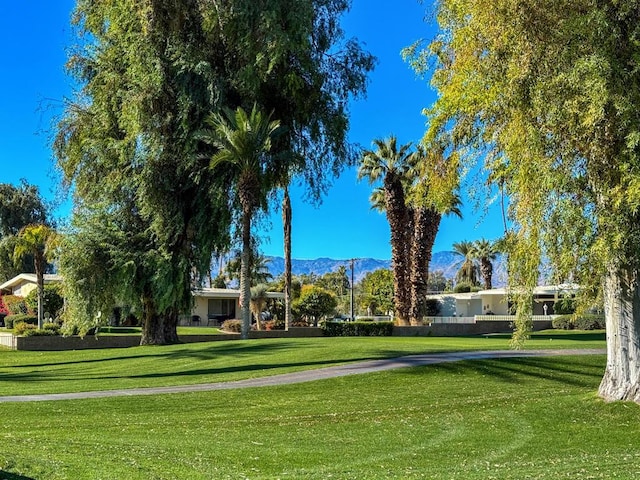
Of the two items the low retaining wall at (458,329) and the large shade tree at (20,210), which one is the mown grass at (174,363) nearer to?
the low retaining wall at (458,329)

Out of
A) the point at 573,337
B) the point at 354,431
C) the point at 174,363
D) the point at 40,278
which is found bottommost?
the point at 354,431

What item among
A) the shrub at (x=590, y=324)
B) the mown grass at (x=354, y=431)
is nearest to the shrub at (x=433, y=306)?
the shrub at (x=590, y=324)

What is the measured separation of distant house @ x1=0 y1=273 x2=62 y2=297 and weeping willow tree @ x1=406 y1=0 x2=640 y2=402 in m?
43.9

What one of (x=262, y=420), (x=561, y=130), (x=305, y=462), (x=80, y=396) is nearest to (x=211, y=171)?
(x=80, y=396)

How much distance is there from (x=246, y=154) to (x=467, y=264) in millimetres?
66367

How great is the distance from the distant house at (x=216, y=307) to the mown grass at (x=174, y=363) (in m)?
26.7

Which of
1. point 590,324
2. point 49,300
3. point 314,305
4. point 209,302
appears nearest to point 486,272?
point 314,305

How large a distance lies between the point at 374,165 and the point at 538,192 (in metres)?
29.4

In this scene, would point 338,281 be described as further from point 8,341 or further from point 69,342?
point 69,342

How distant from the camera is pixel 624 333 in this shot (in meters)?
13.4

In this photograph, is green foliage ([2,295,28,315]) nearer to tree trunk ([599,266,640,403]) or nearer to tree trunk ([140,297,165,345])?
tree trunk ([140,297,165,345])

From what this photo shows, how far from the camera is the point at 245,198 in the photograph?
26969mm

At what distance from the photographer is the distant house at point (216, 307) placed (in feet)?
178

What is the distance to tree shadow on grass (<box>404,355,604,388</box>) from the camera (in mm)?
17391
